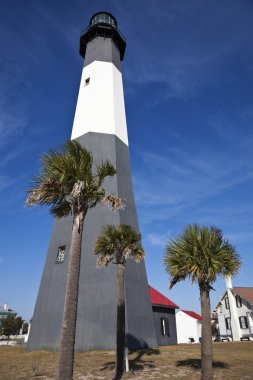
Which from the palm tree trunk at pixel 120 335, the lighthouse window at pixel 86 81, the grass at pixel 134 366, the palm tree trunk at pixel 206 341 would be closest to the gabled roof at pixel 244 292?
the grass at pixel 134 366

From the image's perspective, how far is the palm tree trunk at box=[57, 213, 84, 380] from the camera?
8.71 metres

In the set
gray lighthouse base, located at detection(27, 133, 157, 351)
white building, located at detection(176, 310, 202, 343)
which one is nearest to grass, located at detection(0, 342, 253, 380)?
gray lighthouse base, located at detection(27, 133, 157, 351)

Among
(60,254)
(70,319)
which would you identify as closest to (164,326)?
(60,254)

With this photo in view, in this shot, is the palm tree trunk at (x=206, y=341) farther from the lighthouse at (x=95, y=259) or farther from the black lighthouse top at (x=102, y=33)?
the black lighthouse top at (x=102, y=33)

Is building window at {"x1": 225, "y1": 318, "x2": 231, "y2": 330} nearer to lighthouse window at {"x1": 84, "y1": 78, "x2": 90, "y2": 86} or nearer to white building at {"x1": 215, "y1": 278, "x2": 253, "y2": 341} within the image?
white building at {"x1": 215, "y1": 278, "x2": 253, "y2": 341}

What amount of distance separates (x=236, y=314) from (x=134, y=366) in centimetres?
2975

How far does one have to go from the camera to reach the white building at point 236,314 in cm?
3738

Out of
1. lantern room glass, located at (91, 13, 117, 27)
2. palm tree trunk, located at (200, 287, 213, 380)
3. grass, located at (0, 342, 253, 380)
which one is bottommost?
grass, located at (0, 342, 253, 380)

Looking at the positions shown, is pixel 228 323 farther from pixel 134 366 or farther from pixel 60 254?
pixel 134 366

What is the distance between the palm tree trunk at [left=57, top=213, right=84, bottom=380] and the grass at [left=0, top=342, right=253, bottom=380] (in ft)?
14.6

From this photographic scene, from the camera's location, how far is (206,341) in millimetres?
12109

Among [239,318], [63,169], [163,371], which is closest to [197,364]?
[163,371]

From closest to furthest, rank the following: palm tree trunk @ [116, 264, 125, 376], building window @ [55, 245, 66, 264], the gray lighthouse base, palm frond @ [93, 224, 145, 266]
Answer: palm tree trunk @ [116, 264, 125, 376] → palm frond @ [93, 224, 145, 266] → the gray lighthouse base → building window @ [55, 245, 66, 264]

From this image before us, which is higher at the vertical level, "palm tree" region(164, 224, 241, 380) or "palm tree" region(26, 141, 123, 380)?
"palm tree" region(26, 141, 123, 380)
